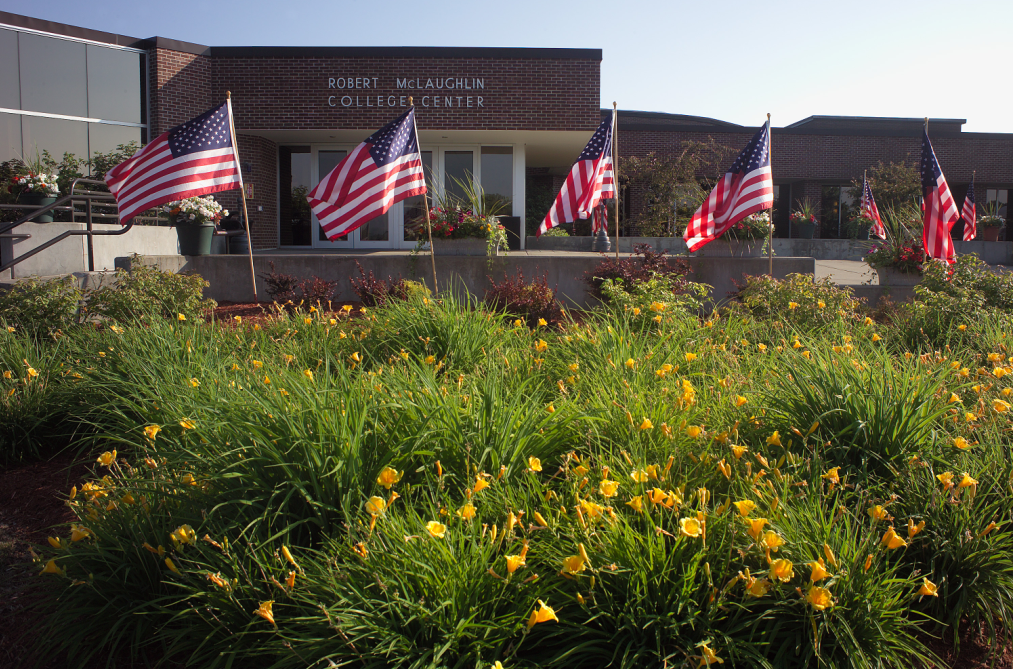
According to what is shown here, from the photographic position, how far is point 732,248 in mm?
12070

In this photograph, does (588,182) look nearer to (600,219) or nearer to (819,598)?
(819,598)

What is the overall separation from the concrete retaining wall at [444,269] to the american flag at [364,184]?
9.82 feet

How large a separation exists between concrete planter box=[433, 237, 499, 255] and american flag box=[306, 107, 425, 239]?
3.49 meters

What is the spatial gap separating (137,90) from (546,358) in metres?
17.1

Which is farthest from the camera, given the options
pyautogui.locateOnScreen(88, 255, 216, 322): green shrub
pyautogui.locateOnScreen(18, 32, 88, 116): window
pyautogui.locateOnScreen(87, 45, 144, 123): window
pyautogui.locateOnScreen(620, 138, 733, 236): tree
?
pyautogui.locateOnScreen(620, 138, 733, 236): tree

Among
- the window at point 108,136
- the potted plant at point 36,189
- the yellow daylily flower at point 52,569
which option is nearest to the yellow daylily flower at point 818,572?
the yellow daylily flower at point 52,569

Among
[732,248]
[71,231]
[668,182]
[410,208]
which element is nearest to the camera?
[71,231]

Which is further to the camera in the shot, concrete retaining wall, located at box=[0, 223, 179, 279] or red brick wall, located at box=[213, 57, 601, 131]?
red brick wall, located at box=[213, 57, 601, 131]

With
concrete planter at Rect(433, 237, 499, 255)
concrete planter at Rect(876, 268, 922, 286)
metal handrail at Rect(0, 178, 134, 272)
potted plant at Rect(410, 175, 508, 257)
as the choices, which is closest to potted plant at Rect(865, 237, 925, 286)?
concrete planter at Rect(876, 268, 922, 286)

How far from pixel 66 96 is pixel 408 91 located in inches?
332

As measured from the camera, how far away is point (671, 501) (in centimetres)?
221

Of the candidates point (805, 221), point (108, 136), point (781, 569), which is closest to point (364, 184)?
point (781, 569)

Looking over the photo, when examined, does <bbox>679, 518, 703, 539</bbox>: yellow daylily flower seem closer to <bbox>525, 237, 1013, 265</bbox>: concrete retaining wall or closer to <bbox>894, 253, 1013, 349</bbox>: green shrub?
<bbox>894, 253, 1013, 349</bbox>: green shrub

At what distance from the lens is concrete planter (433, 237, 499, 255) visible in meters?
11.6
